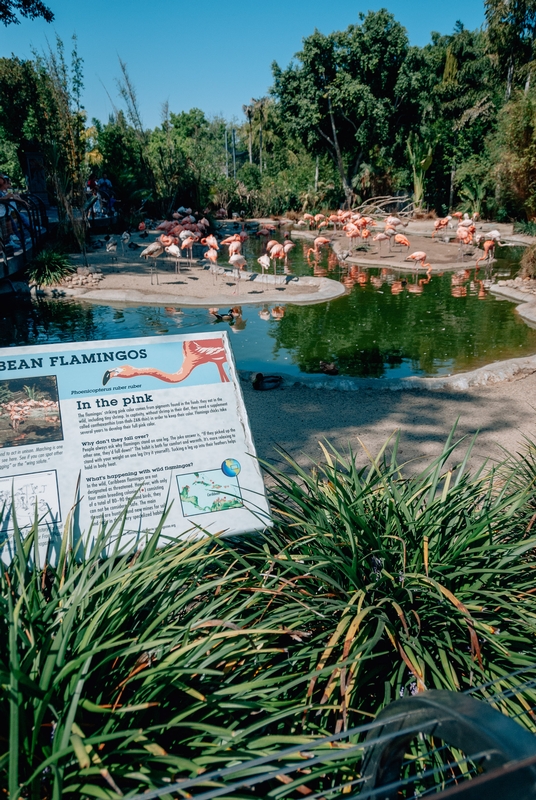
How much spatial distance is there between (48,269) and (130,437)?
12.6 m

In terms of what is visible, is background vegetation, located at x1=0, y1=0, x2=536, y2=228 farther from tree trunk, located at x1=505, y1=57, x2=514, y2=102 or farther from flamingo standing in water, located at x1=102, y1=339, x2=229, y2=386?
flamingo standing in water, located at x1=102, y1=339, x2=229, y2=386

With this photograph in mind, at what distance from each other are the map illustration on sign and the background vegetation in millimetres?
20990

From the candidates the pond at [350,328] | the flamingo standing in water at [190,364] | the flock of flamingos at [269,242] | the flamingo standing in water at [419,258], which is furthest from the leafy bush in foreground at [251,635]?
the flamingo standing in water at [419,258]

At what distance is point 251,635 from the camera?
2.10 meters

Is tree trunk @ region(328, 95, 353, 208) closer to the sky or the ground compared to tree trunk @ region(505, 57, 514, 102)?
closer to the ground

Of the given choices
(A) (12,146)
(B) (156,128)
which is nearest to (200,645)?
(A) (12,146)

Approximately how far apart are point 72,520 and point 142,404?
1.93ft

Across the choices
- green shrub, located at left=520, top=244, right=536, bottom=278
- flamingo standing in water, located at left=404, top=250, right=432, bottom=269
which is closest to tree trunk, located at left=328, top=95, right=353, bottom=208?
flamingo standing in water, located at left=404, top=250, right=432, bottom=269

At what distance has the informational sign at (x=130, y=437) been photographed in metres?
2.44

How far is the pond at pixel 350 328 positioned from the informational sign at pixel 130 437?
5.97 metres

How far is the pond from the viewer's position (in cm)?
927

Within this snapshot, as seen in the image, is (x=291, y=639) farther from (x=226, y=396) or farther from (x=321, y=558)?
(x=226, y=396)

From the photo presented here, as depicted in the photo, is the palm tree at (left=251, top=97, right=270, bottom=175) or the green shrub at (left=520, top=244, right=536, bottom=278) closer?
the green shrub at (left=520, top=244, right=536, bottom=278)

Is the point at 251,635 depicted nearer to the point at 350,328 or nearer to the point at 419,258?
the point at 350,328
